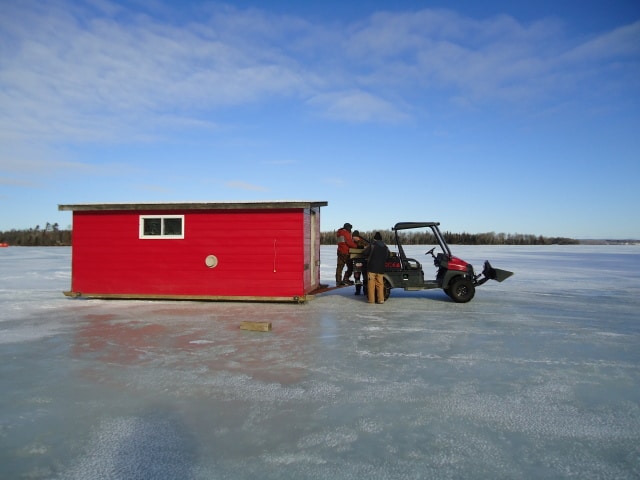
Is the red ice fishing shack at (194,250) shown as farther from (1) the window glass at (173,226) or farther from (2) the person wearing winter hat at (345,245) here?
(2) the person wearing winter hat at (345,245)

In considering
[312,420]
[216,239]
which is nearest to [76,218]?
[216,239]

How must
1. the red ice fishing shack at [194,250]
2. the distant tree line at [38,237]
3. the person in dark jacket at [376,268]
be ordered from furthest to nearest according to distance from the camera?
the distant tree line at [38,237]
the red ice fishing shack at [194,250]
the person in dark jacket at [376,268]

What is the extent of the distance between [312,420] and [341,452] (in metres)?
0.57

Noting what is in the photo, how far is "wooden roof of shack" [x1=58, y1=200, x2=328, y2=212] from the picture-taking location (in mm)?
10141

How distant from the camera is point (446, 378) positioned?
15.6 ft

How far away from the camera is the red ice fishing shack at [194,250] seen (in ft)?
33.7

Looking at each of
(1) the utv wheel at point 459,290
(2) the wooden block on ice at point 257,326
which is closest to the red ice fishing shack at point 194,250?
(2) the wooden block on ice at point 257,326

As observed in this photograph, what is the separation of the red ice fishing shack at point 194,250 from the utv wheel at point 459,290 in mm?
3259

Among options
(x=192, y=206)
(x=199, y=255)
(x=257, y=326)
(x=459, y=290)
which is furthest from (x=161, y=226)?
(x=459, y=290)

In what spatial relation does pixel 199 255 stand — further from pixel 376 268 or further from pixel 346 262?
pixel 376 268

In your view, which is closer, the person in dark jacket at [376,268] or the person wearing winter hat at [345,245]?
the person in dark jacket at [376,268]

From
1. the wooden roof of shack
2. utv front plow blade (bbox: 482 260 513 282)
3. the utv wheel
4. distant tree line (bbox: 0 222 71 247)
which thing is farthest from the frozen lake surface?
distant tree line (bbox: 0 222 71 247)

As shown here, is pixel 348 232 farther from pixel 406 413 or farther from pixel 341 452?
pixel 341 452

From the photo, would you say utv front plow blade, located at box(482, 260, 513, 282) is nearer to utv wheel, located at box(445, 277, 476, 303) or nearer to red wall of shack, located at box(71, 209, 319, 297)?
utv wheel, located at box(445, 277, 476, 303)
